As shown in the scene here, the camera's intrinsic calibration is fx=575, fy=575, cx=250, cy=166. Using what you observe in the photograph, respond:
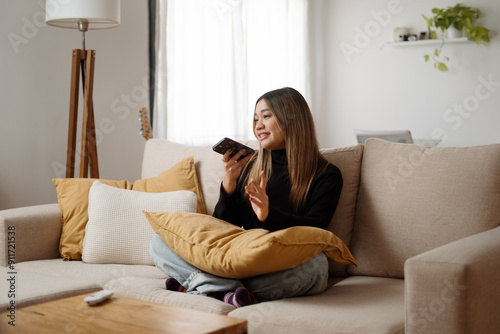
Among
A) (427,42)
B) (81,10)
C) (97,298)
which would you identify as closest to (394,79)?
(427,42)

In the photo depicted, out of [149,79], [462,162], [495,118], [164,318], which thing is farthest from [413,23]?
[164,318]

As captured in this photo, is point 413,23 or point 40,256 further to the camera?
point 413,23

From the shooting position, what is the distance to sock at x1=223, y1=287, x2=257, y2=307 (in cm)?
163

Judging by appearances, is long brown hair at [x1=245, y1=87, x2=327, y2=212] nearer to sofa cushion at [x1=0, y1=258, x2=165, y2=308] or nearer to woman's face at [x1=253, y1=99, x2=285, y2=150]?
woman's face at [x1=253, y1=99, x2=285, y2=150]

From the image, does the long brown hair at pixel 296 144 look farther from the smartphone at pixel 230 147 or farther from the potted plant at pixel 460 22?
the potted plant at pixel 460 22

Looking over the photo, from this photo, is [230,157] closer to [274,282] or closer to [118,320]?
[274,282]

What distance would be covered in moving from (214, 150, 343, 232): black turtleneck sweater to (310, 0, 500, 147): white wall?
134 inches

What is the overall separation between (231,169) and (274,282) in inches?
22.5

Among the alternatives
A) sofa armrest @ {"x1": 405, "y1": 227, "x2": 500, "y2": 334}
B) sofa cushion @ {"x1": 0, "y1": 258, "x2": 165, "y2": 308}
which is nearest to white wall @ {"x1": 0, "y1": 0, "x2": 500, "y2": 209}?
sofa cushion @ {"x1": 0, "y1": 258, "x2": 165, "y2": 308}

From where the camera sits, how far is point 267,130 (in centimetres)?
206

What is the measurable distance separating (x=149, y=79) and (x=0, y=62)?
108cm

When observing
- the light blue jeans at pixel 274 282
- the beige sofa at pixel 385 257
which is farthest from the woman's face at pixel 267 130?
the light blue jeans at pixel 274 282

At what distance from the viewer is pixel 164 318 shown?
4.29 feet

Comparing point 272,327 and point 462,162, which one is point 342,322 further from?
point 462,162
